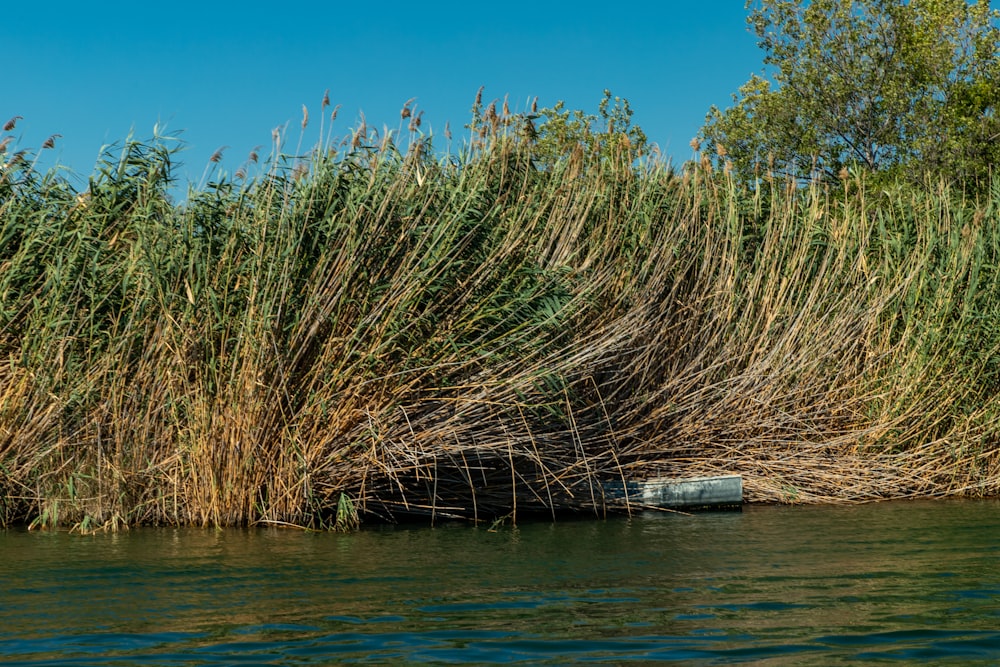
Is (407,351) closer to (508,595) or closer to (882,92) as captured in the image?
(508,595)

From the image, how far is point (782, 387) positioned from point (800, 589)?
459 centimetres

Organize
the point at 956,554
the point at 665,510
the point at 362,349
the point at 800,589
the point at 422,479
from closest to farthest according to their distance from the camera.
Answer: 1. the point at 800,589
2. the point at 956,554
3. the point at 362,349
4. the point at 422,479
5. the point at 665,510

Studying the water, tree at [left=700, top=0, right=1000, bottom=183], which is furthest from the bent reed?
tree at [left=700, top=0, right=1000, bottom=183]

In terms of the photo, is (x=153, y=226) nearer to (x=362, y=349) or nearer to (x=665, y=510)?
(x=362, y=349)

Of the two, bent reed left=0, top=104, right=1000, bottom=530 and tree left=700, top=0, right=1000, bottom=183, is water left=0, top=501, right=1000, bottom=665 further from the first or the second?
tree left=700, top=0, right=1000, bottom=183

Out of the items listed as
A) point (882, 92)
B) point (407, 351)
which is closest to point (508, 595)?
point (407, 351)

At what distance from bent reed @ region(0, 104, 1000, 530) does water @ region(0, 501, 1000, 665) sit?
52 cm

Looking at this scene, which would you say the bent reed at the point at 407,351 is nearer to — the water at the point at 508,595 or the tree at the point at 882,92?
the water at the point at 508,595

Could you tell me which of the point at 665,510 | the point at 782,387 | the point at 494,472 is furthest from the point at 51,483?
the point at 782,387

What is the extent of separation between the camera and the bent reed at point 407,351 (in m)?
8.57

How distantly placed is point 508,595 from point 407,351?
9.57 feet

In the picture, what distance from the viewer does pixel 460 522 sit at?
9422 millimetres

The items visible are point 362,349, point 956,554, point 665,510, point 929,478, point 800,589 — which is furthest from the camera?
point 929,478

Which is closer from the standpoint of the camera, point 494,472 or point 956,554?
point 956,554
